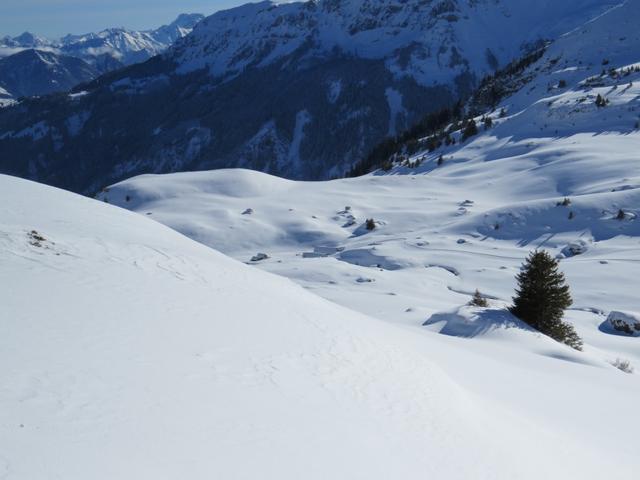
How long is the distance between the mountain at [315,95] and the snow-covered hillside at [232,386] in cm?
11490

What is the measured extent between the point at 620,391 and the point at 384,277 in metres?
10.0

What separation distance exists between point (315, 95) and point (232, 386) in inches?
5862

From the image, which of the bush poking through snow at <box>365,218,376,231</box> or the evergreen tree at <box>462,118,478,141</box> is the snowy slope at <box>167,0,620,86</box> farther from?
the bush poking through snow at <box>365,218,376,231</box>

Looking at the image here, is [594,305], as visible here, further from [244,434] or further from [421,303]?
[244,434]

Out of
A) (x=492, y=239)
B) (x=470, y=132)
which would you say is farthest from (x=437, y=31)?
(x=492, y=239)

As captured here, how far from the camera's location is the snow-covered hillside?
4137mm

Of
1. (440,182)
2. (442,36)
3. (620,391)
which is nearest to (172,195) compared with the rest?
(440,182)

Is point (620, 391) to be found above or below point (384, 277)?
below

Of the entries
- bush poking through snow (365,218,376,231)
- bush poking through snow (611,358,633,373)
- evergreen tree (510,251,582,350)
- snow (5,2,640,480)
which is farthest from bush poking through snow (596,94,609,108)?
bush poking through snow (611,358,633,373)

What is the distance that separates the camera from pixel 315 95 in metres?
148

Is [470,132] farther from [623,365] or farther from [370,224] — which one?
[623,365]

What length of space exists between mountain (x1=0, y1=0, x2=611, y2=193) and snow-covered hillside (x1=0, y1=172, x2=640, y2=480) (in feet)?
377

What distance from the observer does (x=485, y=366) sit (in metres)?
9.70

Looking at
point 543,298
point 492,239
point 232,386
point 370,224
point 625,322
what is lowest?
point 232,386
